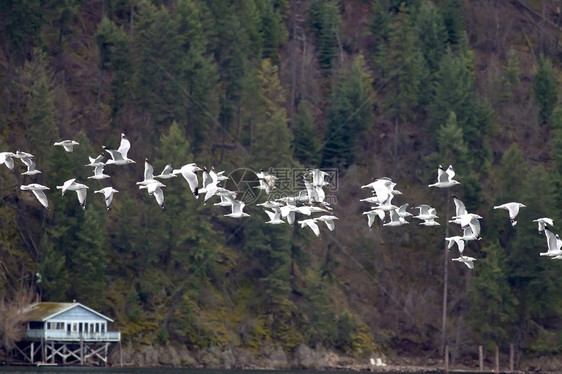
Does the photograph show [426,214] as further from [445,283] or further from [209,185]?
[445,283]

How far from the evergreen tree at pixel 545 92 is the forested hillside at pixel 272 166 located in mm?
150

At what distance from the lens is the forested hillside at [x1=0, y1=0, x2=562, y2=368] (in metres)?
82.9

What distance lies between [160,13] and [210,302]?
2231cm

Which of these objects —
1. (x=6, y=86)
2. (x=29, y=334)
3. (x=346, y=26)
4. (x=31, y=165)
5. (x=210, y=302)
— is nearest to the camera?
(x=31, y=165)

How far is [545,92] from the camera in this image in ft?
348

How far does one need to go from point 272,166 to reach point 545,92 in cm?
2702

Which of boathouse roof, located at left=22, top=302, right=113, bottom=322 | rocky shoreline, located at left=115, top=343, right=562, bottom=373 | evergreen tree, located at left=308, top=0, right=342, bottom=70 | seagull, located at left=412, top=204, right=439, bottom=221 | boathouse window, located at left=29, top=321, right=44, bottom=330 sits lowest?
rocky shoreline, located at left=115, top=343, right=562, bottom=373

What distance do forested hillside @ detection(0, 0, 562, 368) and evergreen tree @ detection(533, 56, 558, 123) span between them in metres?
0.15

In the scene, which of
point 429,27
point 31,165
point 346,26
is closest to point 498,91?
point 429,27

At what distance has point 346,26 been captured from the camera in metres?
117

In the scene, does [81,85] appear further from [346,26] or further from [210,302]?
[346,26]

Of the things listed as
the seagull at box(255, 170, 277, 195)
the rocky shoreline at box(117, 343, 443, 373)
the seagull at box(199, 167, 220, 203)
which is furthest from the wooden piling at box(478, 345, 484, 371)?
the seagull at box(199, 167, 220, 203)

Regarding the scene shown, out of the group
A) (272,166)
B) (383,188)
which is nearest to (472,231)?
(383,188)

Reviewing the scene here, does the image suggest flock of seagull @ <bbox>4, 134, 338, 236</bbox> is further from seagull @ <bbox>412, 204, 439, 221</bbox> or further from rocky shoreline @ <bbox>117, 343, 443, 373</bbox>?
rocky shoreline @ <bbox>117, 343, 443, 373</bbox>
